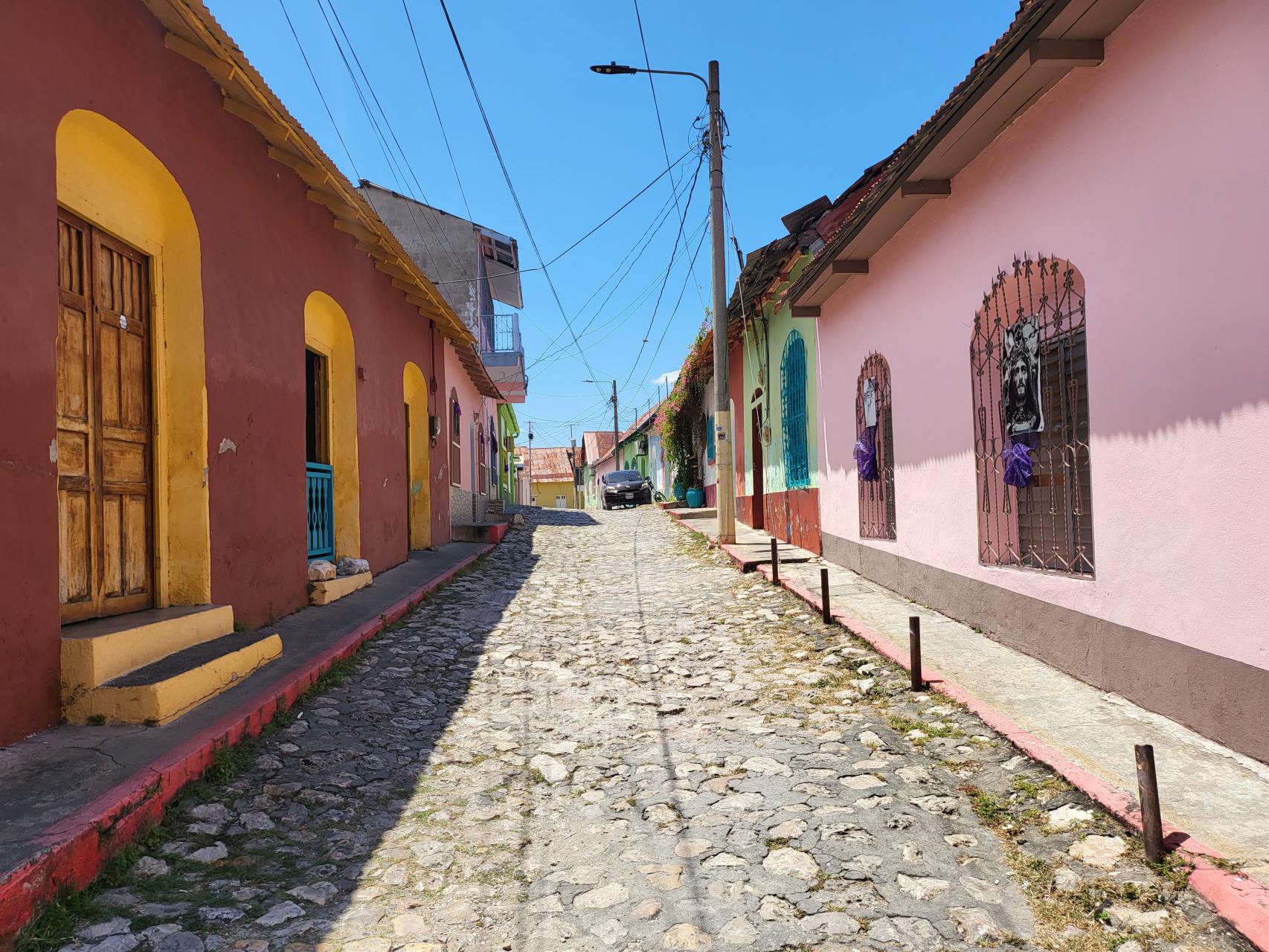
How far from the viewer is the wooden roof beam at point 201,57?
4.64 meters

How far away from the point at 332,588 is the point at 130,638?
10.5 ft

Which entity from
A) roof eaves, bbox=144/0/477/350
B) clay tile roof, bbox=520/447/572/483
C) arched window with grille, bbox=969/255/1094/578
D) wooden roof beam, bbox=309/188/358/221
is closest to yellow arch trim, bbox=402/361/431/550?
roof eaves, bbox=144/0/477/350

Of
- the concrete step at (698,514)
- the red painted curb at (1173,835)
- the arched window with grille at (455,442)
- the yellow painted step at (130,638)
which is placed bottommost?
the red painted curb at (1173,835)

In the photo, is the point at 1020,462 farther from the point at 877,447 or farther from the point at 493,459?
the point at 493,459

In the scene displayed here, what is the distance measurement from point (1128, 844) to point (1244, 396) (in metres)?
1.90

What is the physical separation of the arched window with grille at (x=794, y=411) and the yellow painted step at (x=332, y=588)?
573cm

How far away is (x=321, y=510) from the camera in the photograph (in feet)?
25.2

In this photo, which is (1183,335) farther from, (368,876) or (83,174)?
(83,174)

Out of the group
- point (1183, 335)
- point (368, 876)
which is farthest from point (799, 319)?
point (368, 876)

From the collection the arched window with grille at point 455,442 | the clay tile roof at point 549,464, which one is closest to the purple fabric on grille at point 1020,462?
the arched window with grille at point 455,442

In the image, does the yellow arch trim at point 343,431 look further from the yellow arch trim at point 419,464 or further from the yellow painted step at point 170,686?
the yellow painted step at point 170,686

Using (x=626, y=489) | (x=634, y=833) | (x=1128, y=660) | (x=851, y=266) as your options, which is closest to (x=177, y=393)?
(x=634, y=833)

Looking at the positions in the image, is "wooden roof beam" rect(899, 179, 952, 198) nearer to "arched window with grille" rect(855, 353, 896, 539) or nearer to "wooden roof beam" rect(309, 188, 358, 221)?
"arched window with grille" rect(855, 353, 896, 539)

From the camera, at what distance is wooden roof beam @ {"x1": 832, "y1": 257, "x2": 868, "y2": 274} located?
795 centimetres
